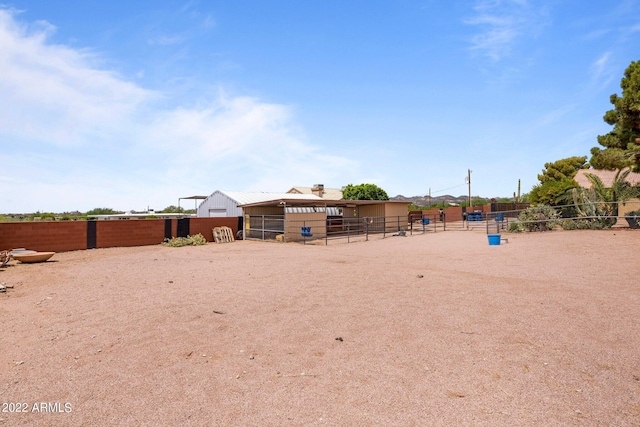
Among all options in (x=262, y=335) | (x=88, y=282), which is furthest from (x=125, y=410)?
(x=88, y=282)

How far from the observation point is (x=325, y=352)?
4219 millimetres

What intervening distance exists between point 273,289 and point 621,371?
562 centimetres

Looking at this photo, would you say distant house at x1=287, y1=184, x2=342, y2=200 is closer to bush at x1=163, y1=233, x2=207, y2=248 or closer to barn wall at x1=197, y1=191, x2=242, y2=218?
barn wall at x1=197, y1=191, x2=242, y2=218

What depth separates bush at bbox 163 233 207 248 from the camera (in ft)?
64.2

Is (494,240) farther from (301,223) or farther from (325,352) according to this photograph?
(325,352)

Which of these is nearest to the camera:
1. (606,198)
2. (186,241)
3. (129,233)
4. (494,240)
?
(494,240)

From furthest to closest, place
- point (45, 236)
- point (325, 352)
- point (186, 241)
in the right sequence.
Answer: point (186, 241) < point (45, 236) < point (325, 352)

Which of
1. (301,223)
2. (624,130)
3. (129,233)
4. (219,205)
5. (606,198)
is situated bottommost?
(129,233)

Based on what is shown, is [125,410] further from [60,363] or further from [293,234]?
[293,234]

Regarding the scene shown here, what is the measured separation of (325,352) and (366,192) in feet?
143

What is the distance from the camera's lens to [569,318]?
5.30 metres

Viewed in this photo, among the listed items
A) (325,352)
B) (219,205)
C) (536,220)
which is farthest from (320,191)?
(325,352)

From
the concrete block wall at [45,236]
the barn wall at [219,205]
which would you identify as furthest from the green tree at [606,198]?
the concrete block wall at [45,236]

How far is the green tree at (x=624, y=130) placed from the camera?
15.5 metres
